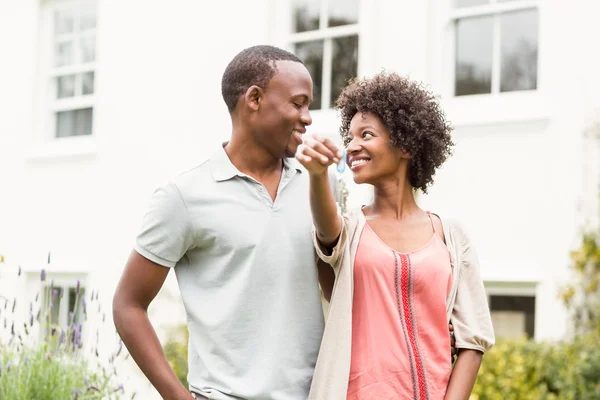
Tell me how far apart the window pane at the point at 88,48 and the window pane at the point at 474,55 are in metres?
4.85

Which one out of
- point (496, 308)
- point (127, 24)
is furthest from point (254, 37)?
point (496, 308)

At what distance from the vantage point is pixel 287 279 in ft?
9.95

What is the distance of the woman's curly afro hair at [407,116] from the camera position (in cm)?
329

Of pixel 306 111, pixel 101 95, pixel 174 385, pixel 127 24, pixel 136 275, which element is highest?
pixel 127 24

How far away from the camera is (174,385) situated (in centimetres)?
300

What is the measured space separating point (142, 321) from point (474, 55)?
20.0 ft

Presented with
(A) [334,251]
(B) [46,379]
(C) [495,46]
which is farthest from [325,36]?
(A) [334,251]

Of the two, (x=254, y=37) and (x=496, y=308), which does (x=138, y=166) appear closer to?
(x=254, y=37)

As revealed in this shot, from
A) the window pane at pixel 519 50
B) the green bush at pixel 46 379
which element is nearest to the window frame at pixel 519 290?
the window pane at pixel 519 50

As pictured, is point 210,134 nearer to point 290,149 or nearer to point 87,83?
point 87,83

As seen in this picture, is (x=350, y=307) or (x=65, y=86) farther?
(x=65, y=86)

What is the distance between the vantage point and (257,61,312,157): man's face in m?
3.09

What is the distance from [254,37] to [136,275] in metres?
7.06

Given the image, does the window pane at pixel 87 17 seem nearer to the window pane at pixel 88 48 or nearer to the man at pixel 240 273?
the window pane at pixel 88 48
